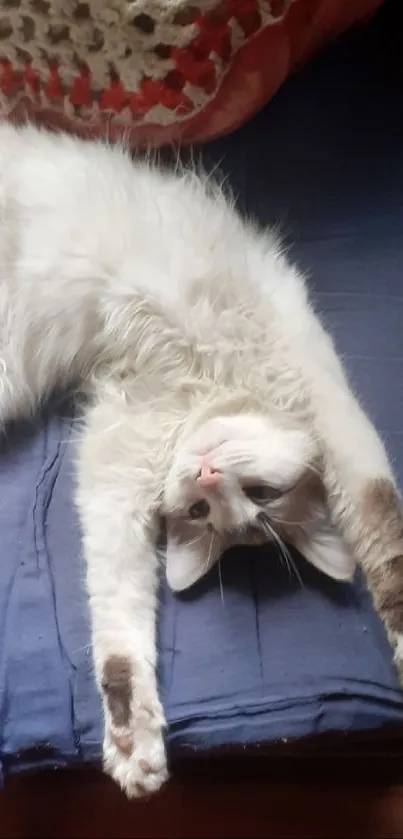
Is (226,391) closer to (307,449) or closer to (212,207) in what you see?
(307,449)

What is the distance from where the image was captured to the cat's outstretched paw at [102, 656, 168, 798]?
1.11m

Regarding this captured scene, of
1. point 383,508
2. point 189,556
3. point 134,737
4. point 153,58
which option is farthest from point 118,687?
point 153,58

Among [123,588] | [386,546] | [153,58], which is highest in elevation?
[153,58]

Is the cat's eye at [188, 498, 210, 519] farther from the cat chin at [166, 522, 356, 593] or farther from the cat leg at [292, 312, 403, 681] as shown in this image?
the cat leg at [292, 312, 403, 681]

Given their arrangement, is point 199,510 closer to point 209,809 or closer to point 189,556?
point 189,556

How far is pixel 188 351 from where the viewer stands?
1363 mm

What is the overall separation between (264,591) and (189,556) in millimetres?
116

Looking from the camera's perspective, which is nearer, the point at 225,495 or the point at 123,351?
the point at 225,495

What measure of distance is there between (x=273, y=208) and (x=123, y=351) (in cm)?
39

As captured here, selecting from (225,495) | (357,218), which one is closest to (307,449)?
(225,495)

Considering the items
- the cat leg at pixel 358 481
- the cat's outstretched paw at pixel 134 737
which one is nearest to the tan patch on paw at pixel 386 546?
the cat leg at pixel 358 481

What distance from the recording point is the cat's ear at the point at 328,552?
→ 3.92ft

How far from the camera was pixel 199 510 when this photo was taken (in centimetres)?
126

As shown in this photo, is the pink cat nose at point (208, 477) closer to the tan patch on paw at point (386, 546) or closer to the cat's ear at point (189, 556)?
the cat's ear at point (189, 556)
